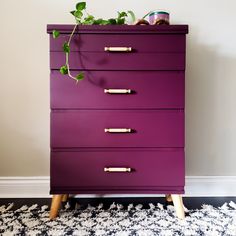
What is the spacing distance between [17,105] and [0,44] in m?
0.36

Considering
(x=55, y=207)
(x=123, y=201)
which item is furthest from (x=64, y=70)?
(x=123, y=201)

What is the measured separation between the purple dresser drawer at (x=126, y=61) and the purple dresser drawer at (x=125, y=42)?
0.02m

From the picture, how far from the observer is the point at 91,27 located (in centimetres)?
111

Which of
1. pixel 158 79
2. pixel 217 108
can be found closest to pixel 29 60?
pixel 158 79

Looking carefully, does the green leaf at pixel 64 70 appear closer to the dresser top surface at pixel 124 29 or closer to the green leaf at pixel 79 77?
the green leaf at pixel 79 77

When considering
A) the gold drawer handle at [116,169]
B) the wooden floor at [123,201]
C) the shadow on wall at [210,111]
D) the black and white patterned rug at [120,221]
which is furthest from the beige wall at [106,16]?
the gold drawer handle at [116,169]

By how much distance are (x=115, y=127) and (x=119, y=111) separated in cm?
7

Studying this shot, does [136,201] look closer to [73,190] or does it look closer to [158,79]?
[73,190]

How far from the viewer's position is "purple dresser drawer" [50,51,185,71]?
112 cm

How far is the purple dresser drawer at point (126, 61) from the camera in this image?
3.69 feet

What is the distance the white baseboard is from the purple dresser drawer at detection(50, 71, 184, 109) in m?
0.59

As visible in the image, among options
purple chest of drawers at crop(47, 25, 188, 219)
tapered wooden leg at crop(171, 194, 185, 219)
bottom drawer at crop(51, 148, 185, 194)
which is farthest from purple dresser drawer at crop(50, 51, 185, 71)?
tapered wooden leg at crop(171, 194, 185, 219)

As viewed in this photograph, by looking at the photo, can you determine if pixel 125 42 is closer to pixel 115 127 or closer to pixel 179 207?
pixel 115 127

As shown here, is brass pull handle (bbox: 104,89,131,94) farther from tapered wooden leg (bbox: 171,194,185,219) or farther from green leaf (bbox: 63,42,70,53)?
tapered wooden leg (bbox: 171,194,185,219)
